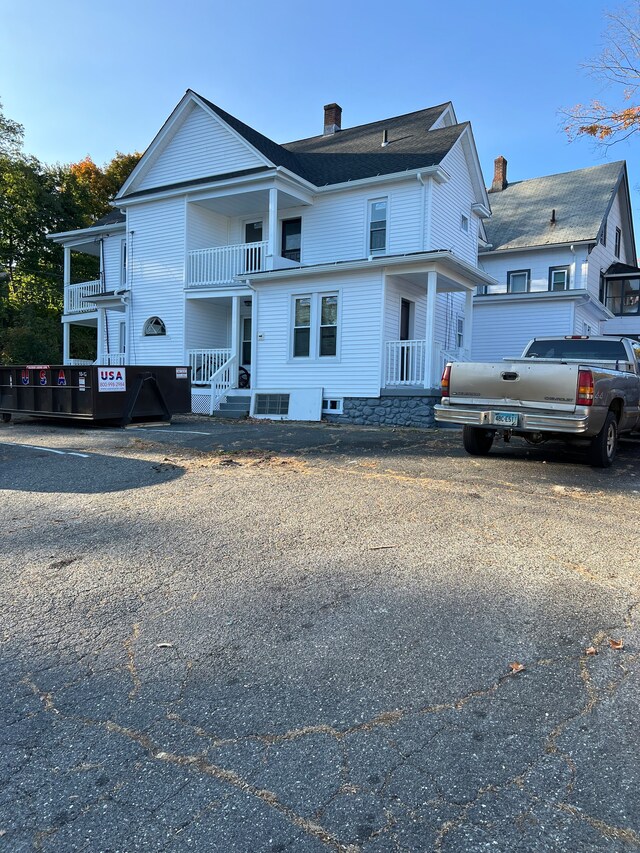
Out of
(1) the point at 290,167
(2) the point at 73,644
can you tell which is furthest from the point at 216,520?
(1) the point at 290,167

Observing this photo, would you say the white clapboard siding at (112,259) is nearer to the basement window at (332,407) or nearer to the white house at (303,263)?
the white house at (303,263)

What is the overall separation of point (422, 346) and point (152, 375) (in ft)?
21.2

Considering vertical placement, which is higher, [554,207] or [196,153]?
[554,207]

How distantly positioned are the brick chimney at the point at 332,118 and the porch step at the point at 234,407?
40.2ft

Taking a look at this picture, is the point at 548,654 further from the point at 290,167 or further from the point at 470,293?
the point at 290,167

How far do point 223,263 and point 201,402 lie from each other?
4705mm

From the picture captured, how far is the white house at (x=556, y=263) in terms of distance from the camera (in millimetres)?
22625

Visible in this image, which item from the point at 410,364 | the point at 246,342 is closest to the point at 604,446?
the point at 410,364

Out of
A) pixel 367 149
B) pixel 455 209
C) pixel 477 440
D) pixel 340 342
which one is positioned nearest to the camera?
pixel 477 440

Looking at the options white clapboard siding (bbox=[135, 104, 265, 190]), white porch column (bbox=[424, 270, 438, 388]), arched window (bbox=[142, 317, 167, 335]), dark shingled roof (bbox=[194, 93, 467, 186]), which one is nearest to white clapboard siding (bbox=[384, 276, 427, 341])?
white porch column (bbox=[424, 270, 438, 388])

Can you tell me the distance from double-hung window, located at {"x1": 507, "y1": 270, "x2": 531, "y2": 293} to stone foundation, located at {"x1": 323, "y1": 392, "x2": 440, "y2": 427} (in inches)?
569

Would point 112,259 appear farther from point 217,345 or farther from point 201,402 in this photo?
point 201,402

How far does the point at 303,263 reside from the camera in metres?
18.0

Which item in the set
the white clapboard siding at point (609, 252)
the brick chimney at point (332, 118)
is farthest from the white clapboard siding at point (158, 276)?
the white clapboard siding at point (609, 252)
